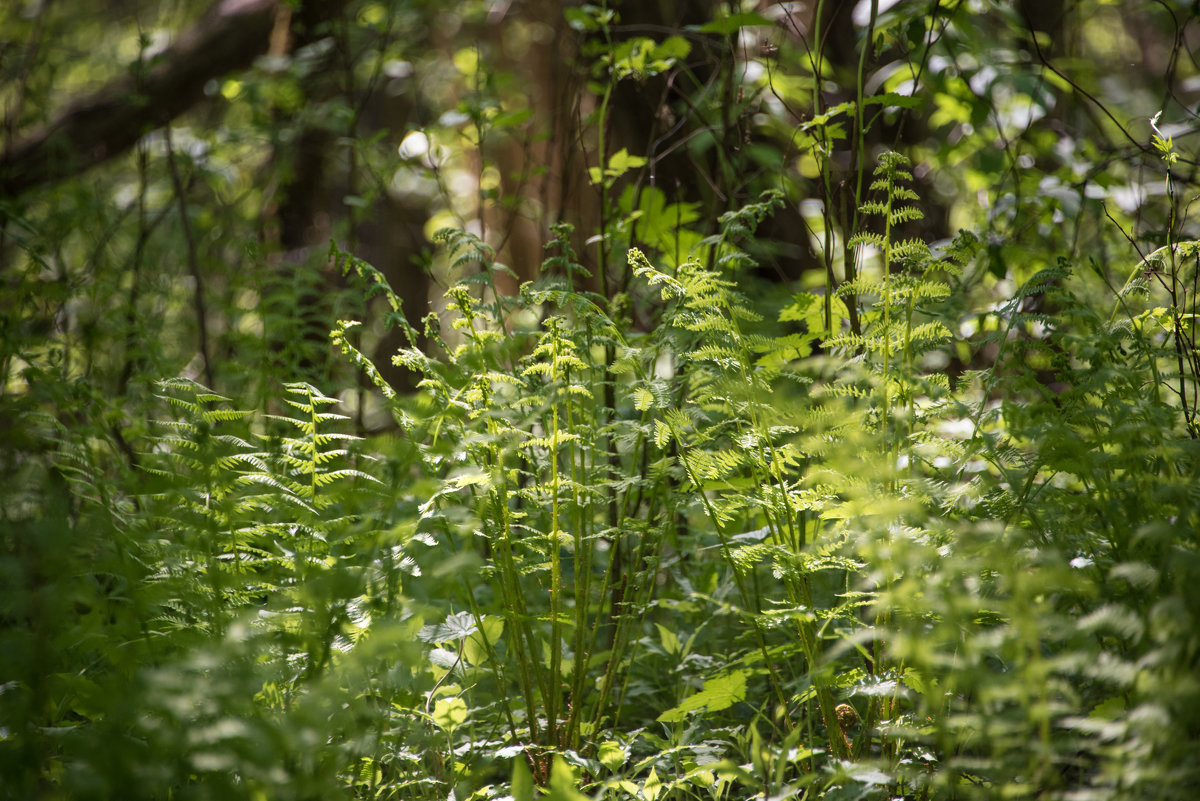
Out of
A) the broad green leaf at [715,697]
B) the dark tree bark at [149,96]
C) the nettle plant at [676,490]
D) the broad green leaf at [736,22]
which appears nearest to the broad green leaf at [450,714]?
the nettle plant at [676,490]

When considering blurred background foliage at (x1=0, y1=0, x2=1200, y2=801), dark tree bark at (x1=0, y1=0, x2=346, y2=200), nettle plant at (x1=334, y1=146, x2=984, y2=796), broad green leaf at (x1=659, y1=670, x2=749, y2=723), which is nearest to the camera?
blurred background foliage at (x1=0, y1=0, x2=1200, y2=801)

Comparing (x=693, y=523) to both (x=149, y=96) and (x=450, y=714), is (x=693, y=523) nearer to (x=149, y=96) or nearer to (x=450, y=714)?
(x=450, y=714)

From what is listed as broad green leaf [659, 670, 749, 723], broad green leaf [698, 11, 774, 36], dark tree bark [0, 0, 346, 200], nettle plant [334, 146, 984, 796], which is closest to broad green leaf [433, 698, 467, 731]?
nettle plant [334, 146, 984, 796]

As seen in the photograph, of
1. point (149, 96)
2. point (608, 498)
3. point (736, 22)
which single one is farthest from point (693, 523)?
point (149, 96)

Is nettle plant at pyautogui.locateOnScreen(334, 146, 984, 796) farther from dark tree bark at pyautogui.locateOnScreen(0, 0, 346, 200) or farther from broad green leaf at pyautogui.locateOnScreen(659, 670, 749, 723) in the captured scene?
dark tree bark at pyautogui.locateOnScreen(0, 0, 346, 200)

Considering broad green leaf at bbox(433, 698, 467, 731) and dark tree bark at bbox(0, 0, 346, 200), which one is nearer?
broad green leaf at bbox(433, 698, 467, 731)

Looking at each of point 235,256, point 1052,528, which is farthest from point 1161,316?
point 235,256

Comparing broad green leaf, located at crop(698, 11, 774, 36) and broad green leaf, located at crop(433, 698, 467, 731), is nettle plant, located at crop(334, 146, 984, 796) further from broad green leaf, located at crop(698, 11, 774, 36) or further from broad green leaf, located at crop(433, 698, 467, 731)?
broad green leaf, located at crop(698, 11, 774, 36)

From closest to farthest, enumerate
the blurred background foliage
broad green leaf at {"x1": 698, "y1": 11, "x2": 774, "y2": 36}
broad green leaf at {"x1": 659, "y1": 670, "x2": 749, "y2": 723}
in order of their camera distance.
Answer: the blurred background foliage
broad green leaf at {"x1": 659, "y1": 670, "x2": 749, "y2": 723}
broad green leaf at {"x1": 698, "y1": 11, "x2": 774, "y2": 36}

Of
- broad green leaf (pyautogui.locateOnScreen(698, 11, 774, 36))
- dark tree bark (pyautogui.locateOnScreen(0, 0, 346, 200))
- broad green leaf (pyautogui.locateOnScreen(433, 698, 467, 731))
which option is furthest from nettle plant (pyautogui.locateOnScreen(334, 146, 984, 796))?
dark tree bark (pyautogui.locateOnScreen(0, 0, 346, 200))

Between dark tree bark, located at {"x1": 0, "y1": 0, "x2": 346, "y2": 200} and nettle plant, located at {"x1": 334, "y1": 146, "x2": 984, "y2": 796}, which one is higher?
dark tree bark, located at {"x1": 0, "y1": 0, "x2": 346, "y2": 200}

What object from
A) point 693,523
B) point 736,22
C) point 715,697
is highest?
point 736,22

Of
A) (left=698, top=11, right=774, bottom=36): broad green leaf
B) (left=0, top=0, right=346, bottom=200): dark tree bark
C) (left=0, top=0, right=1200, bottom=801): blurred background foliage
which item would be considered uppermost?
(left=0, top=0, right=346, bottom=200): dark tree bark

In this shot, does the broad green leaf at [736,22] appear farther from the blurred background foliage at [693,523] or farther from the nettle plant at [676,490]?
the nettle plant at [676,490]
